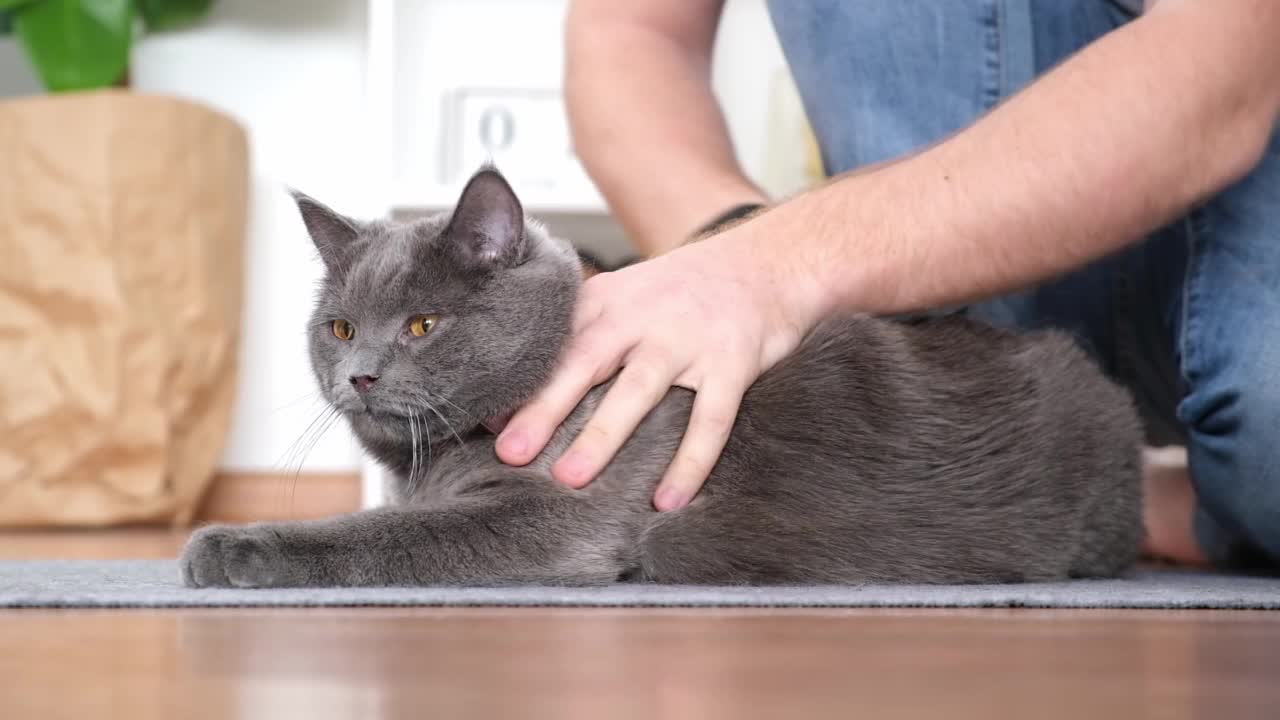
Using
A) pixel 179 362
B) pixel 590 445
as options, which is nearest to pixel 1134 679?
pixel 590 445

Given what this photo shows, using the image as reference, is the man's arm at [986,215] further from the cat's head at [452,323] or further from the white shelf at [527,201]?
the white shelf at [527,201]

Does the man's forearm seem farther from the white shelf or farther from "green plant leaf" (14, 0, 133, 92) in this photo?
"green plant leaf" (14, 0, 133, 92)

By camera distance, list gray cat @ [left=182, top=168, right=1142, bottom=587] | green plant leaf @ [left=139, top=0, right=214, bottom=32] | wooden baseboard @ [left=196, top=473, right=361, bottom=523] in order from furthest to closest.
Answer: wooden baseboard @ [left=196, top=473, right=361, bottom=523], green plant leaf @ [left=139, top=0, right=214, bottom=32], gray cat @ [left=182, top=168, right=1142, bottom=587]

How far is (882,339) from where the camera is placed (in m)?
1.21

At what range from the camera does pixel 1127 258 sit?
62.1 inches

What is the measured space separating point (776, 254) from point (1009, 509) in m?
0.34

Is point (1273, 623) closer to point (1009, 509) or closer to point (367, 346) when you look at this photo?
point (1009, 509)

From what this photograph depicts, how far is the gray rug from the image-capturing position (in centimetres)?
94

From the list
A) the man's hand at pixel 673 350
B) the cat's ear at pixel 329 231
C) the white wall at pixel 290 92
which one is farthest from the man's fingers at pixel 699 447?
the white wall at pixel 290 92

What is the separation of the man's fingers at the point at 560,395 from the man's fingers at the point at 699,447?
0.30 feet

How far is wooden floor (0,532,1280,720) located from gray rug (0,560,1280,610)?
0.10 ft

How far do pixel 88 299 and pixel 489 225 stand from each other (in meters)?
1.66

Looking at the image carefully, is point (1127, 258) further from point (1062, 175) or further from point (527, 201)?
point (527, 201)

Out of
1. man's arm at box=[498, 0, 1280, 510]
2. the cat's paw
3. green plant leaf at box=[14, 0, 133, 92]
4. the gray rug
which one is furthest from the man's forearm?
green plant leaf at box=[14, 0, 133, 92]
